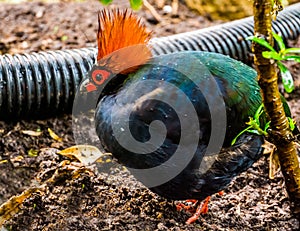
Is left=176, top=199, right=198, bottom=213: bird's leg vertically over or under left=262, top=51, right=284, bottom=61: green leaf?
under

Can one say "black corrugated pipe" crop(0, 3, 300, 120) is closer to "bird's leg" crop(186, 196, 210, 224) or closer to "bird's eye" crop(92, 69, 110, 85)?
"bird's eye" crop(92, 69, 110, 85)

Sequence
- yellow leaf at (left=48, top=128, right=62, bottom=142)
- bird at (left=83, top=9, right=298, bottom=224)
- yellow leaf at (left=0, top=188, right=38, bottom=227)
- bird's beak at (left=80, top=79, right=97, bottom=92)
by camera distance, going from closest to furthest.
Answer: bird at (left=83, top=9, right=298, bottom=224) < yellow leaf at (left=0, top=188, right=38, bottom=227) < bird's beak at (left=80, top=79, right=97, bottom=92) < yellow leaf at (left=48, top=128, right=62, bottom=142)

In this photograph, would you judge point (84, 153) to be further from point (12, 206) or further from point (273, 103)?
Answer: point (273, 103)

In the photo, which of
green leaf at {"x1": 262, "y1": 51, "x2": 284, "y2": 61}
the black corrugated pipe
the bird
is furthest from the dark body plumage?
the black corrugated pipe

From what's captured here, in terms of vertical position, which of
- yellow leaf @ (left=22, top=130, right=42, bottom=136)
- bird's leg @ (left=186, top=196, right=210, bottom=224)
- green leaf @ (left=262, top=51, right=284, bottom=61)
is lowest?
bird's leg @ (left=186, top=196, right=210, bottom=224)

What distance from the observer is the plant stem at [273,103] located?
6.73ft

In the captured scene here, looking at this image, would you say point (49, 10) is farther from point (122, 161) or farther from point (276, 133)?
point (276, 133)

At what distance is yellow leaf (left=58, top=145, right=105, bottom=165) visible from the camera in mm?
3497

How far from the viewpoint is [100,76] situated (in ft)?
9.95

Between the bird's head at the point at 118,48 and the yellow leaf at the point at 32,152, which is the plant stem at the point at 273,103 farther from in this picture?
the yellow leaf at the point at 32,152

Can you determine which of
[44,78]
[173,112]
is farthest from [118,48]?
[44,78]

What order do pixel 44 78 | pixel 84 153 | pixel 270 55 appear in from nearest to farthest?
pixel 270 55 → pixel 84 153 → pixel 44 78

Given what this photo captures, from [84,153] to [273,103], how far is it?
1.66 m

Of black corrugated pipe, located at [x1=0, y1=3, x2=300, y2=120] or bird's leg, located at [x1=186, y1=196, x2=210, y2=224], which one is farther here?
black corrugated pipe, located at [x1=0, y1=3, x2=300, y2=120]
